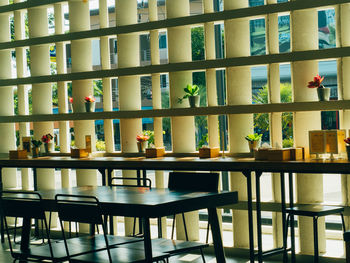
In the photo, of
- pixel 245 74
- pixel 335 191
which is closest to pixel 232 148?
pixel 245 74

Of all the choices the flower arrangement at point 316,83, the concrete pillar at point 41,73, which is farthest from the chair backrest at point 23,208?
the concrete pillar at point 41,73

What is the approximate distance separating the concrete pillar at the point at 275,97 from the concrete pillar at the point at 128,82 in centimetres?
151

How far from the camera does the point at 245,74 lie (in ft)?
16.9

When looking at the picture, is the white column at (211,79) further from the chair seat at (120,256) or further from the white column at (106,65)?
the chair seat at (120,256)

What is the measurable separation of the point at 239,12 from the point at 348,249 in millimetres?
2574

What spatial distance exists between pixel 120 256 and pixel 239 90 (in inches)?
90.1

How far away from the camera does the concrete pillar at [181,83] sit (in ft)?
17.7

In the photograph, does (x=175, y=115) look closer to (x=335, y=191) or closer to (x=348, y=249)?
(x=335, y=191)

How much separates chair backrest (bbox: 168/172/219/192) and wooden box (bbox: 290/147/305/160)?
749mm

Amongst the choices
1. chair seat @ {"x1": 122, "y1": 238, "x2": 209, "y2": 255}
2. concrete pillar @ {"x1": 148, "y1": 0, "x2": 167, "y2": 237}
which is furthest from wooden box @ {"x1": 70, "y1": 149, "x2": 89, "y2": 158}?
chair seat @ {"x1": 122, "y1": 238, "x2": 209, "y2": 255}

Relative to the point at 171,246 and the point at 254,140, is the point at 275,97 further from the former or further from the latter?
the point at 171,246

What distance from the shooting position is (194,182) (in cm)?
429

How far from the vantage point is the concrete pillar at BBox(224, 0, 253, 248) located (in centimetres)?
512

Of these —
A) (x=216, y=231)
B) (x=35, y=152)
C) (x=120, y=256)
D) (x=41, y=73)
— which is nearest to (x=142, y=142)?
(x=35, y=152)
